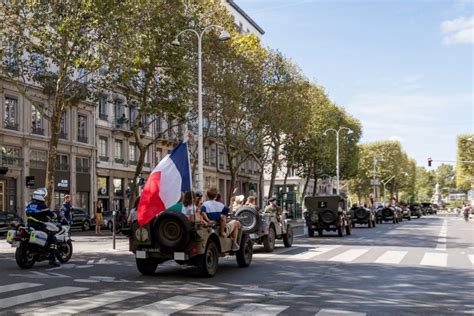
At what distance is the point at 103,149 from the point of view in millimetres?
48469

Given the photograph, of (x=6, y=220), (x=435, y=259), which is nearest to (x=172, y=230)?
(x=435, y=259)

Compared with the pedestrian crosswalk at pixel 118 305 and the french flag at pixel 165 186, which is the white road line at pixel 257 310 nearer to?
the pedestrian crosswalk at pixel 118 305

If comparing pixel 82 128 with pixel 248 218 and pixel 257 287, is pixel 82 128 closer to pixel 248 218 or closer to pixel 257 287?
Result: pixel 248 218

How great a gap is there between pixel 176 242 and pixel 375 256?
7467 mm

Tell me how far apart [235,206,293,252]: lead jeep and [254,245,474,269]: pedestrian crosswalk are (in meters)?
0.39

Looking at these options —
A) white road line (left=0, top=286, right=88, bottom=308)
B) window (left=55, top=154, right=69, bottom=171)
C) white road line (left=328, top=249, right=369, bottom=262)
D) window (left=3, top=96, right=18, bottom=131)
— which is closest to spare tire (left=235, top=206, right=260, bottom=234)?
white road line (left=328, top=249, right=369, bottom=262)

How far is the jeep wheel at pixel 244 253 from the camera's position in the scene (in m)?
13.7

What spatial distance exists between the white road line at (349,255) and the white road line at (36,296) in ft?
25.4

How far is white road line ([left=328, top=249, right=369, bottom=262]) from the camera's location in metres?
16.0

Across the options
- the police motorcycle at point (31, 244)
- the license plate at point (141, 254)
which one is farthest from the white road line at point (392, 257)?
the police motorcycle at point (31, 244)

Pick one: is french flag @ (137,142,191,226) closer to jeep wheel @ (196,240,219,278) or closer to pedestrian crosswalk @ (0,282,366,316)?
jeep wheel @ (196,240,219,278)

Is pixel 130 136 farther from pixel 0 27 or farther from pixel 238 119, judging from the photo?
pixel 0 27

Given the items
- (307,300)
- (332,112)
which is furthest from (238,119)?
(307,300)

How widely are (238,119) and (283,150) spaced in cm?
1895
